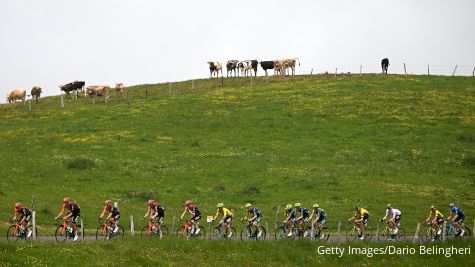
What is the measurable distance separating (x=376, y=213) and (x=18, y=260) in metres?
26.0

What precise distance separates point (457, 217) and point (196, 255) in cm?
1542

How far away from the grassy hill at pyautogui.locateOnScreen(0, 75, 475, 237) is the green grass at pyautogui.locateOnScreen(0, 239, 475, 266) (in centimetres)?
936

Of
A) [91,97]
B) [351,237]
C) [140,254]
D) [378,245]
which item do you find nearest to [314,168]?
[351,237]

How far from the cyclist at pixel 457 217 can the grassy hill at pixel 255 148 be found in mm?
5569

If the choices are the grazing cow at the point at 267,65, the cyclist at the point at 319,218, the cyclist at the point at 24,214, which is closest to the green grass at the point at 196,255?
the cyclist at the point at 319,218

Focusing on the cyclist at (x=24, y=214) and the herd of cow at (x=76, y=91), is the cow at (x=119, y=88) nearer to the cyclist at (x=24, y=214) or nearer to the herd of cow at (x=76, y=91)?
the herd of cow at (x=76, y=91)

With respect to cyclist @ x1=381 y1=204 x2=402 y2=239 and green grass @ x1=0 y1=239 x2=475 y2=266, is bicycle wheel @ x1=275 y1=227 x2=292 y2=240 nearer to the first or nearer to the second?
green grass @ x1=0 y1=239 x2=475 y2=266

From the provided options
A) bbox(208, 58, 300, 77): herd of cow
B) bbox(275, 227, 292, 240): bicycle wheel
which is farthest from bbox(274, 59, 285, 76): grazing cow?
bbox(275, 227, 292, 240): bicycle wheel

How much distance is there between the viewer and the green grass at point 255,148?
45.8 m

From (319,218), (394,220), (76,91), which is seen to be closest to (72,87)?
(76,91)

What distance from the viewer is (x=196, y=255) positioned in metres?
28.2

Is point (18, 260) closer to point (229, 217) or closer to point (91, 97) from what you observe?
point (229, 217)

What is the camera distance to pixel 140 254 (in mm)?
26359

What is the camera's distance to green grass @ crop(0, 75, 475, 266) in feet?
150
